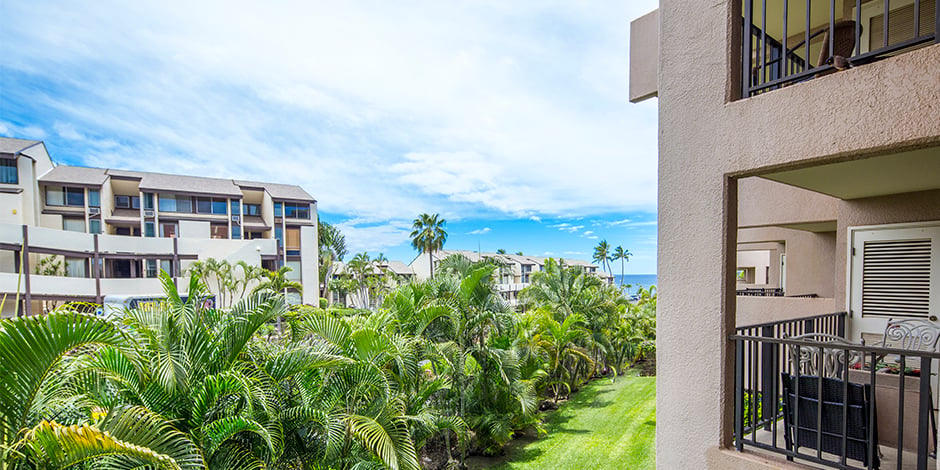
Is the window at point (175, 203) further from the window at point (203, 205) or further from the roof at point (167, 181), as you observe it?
the roof at point (167, 181)

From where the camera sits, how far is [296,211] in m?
43.3

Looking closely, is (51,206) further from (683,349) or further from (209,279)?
(683,349)

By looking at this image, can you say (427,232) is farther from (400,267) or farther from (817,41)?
(817,41)

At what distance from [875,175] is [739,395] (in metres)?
2.88

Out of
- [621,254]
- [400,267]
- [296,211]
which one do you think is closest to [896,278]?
[296,211]

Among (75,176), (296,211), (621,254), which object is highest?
(75,176)

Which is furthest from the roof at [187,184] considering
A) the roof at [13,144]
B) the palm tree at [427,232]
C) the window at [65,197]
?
the palm tree at [427,232]

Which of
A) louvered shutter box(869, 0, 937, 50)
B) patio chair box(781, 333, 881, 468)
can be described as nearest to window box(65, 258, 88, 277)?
patio chair box(781, 333, 881, 468)

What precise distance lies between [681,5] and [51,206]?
44.1 meters

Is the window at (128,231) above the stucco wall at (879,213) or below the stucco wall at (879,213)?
below

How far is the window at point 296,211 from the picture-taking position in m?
42.8

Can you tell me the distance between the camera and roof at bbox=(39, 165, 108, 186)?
108ft

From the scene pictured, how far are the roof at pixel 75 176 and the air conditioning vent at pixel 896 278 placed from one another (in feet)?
145

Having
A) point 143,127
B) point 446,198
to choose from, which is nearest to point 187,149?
point 143,127
